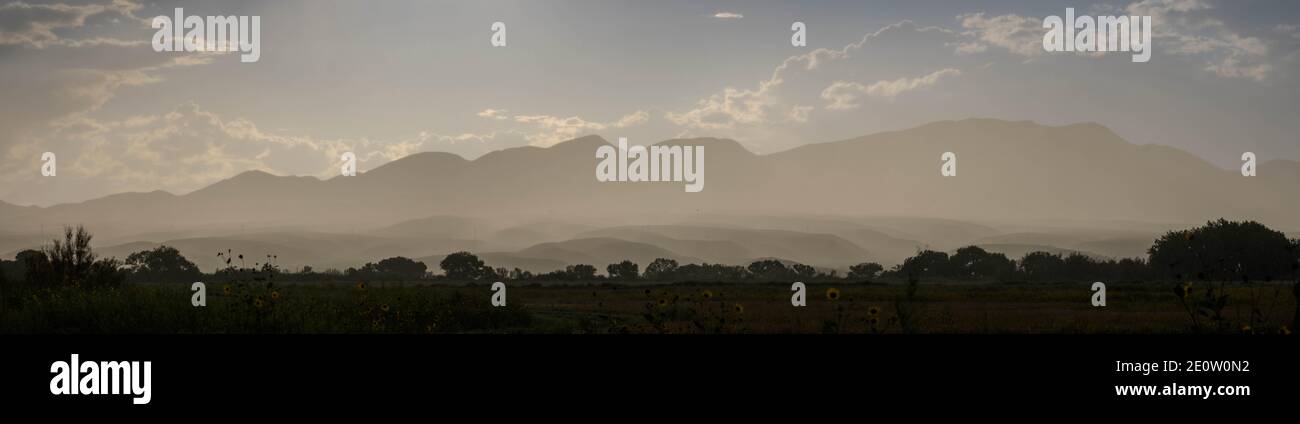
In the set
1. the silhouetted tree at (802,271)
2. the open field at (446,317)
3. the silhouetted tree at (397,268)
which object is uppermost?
the open field at (446,317)

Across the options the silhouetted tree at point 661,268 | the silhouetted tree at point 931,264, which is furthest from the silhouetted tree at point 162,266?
the silhouetted tree at point 931,264

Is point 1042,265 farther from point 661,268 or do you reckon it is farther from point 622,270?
point 622,270

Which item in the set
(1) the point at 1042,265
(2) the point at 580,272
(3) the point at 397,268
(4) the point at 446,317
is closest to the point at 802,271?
(1) the point at 1042,265


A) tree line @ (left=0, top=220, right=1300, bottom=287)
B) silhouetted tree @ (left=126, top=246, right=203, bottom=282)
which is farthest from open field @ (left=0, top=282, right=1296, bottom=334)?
silhouetted tree @ (left=126, top=246, right=203, bottom=282)

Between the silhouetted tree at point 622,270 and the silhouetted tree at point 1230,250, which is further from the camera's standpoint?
the silhouetted tree at point 622,270

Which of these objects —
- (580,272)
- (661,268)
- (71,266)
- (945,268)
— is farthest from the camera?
(661,268)

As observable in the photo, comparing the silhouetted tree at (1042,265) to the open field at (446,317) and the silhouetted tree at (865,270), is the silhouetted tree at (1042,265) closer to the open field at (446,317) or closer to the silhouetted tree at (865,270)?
the silhouetted tree at (865,270)

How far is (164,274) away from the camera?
290 feet

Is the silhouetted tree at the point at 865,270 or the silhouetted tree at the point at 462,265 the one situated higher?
the silhouetted tree at the point at 462,265

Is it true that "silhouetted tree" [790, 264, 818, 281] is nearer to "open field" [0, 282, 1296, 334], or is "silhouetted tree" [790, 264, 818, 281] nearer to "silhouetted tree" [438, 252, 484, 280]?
"silhouetted tree" [438, 252, 484, 280]
